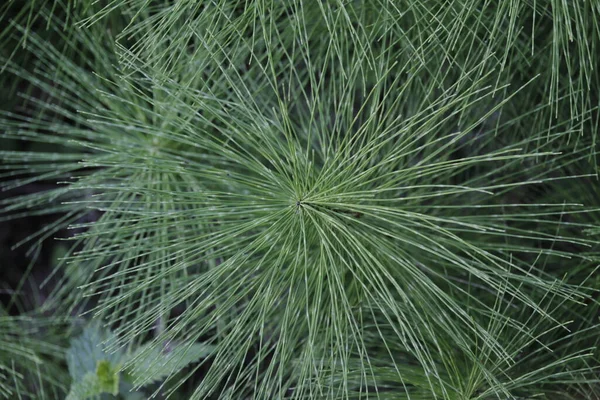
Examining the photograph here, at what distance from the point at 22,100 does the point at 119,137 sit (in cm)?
35

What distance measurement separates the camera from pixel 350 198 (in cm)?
69

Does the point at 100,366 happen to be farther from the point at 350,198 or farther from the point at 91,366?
the point at 350,198

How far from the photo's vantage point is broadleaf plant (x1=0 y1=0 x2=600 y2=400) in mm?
711

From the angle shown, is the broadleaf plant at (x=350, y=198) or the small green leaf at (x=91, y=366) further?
the small green leaf at (x=91, y=366)

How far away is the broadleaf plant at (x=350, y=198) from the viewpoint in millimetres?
711

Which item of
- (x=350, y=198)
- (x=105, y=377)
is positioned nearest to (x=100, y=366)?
(x=105, y=377)

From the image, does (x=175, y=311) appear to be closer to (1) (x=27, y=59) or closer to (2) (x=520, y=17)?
(1) (x=27, y=59)

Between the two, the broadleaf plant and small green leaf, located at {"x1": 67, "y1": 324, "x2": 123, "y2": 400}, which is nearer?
the broadleaf plant

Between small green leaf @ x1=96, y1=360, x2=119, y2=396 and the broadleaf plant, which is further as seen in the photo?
small green leaf @ x1=96, y1=360, x2=119, y2=396

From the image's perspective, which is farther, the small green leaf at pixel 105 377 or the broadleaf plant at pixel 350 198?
the small green leaf at pixel 105 377

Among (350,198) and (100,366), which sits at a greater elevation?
(350,198)

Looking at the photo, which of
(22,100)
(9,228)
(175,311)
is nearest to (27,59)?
(22,100)

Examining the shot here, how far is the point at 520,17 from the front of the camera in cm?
83

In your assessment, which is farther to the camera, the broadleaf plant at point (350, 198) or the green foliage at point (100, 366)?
the green foliage at point (100, 366)
